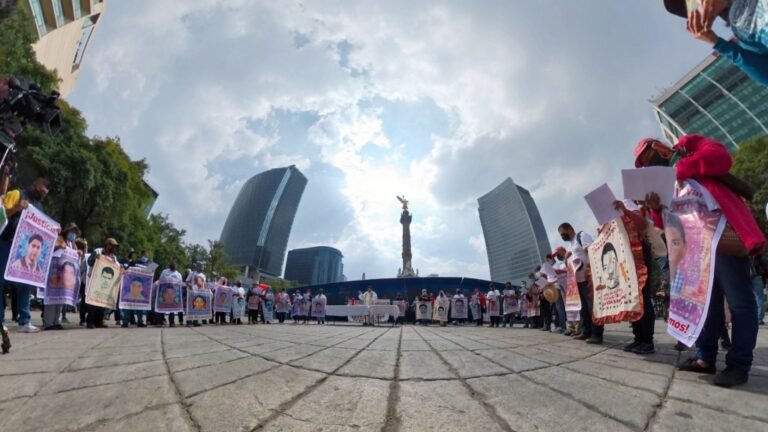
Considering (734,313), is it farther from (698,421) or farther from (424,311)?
(424,311)

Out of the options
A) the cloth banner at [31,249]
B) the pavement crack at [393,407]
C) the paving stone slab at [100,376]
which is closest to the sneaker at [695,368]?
the pavement crack at [393,407]

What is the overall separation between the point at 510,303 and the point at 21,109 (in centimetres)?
1568

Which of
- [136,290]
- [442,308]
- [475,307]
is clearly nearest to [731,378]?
[136,290]

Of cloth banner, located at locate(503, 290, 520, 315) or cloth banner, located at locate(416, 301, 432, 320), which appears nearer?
cloth banner, located at locate(503, 290, 520, 315)

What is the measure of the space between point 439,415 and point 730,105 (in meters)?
77.2

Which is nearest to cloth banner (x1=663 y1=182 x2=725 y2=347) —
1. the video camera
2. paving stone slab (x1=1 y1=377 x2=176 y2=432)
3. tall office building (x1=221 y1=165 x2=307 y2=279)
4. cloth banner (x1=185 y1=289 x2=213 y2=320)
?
paving stone slab (x1=1 y1=377 x2=176 y2=432)

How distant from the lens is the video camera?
347cm

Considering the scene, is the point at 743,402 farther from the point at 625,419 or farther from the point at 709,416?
the point at 625,419

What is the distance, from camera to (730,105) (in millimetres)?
54312

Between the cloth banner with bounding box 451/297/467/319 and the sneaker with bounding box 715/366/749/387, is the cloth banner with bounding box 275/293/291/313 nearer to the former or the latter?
the cloth banner with bounding box 451/297/467/319

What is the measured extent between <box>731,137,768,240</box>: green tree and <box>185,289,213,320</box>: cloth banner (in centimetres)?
2840

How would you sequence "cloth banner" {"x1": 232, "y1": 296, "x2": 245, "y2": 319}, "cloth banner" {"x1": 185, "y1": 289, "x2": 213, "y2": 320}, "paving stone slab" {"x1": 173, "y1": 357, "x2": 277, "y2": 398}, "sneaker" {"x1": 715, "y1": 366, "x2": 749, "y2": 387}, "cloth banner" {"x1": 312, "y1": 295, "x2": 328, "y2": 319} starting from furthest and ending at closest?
"cloth banner" {"x1": 312, "y1": 295, "x2": 328, "y2": 319}, "cloth banner" {"x1": 232, "y1": 296, "x2": 245, "y2": 319}, "cloth banner" {"x1": 185, "y1": 289, "x2": 213, "y2": 320}, "sneaker" {"x1": 715, "y1": 366, "x2": 749, "y2": 387}, "paving stone slab" {"x1": 173, "y1": 357, "x2": 277, "y2": 398}

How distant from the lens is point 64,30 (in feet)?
91.6

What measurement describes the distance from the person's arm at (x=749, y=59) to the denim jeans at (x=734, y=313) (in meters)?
3.53
